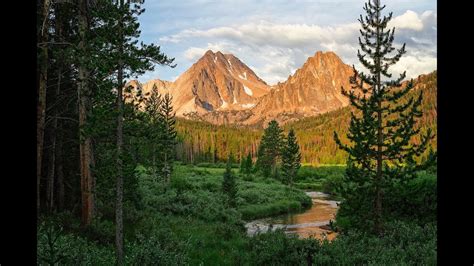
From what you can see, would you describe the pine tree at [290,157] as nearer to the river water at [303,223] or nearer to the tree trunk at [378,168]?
the river water at [303,223]

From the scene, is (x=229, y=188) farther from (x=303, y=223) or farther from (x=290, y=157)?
(x=290, y=157)

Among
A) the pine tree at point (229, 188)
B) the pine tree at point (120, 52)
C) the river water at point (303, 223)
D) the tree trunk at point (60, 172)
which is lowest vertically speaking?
the river water at point (303, 223)

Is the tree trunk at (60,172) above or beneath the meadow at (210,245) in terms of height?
above

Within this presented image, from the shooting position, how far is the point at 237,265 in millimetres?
14695

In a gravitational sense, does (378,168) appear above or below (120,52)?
below

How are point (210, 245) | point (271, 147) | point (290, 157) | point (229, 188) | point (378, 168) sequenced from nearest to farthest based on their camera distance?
point (210, 245) → point (378, 168) → point (229, 188) → point (290, 157) → point (271, 147)

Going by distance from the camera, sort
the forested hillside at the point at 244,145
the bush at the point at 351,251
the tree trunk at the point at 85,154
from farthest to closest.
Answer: the forested hillside at the point at 244,145 → the tree trunk at the point at 85,154 → the bush at the point at 351,251

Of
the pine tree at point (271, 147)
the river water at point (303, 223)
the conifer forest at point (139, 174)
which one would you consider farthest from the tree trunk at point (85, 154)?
the pine tree at point (271, 147)

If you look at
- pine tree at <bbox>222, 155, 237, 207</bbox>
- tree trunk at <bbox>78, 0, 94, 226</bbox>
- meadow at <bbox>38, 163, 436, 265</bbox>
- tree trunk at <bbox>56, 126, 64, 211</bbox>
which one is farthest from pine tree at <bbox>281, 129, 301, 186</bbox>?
tree trunk at <bbox>78, 0, 94, 226</bbox>

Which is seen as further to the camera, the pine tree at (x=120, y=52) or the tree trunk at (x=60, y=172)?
the tree trunk at (x=60, y=172)

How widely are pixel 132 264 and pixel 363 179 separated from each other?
13713mm

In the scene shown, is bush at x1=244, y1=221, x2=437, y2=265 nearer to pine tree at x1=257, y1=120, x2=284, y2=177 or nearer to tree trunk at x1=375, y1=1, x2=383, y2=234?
A: tree trunk at x1=375, y1=1, x2=383, y2=234

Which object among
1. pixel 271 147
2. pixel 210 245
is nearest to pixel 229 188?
pixel 210 245
